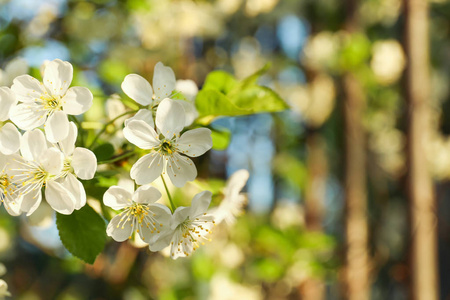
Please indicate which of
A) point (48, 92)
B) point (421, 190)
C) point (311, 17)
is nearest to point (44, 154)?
point (48, 92)

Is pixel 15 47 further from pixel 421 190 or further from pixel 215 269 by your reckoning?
pixel 421 190

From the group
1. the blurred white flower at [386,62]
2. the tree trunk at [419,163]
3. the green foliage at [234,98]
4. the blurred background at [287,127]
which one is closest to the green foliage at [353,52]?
the blurred background at [287,127]

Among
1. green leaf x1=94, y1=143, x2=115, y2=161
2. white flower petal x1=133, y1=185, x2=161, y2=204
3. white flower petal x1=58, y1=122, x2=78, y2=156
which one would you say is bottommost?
white flower petal x1=133, y1=185, x2=161, y2=204

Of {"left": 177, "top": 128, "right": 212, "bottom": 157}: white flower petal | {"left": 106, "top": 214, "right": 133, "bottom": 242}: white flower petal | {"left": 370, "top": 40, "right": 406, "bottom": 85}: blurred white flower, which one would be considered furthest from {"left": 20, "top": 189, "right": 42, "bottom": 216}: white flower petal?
{"left": 370, "top": 40, "right": 406, "bottom": 85}: blurred white flower

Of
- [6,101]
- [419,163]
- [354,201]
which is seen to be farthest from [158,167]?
[354,201]

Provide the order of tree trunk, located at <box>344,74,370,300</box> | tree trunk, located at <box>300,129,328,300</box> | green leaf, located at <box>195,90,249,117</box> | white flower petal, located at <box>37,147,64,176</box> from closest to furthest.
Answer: white flower petal, located at <box>37,147,64,176</box> < green leaf, located at <box>195,90,249,117</box> < tree trunk, located at <box>344,74,370,300</box> < tree trunk, located at <box>300,129,328,300</box>

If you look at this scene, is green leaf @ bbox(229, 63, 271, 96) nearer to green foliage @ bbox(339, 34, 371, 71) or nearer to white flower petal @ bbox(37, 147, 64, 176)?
white flower petal @ bbox(37, 147, 64, 176)

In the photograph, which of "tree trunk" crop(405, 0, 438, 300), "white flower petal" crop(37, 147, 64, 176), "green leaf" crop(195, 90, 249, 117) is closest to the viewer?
"white flower petal" crop(37, 147, 64, 176)

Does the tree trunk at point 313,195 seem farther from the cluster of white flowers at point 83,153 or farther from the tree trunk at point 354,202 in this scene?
the cluster of white flowers at point 83,153
